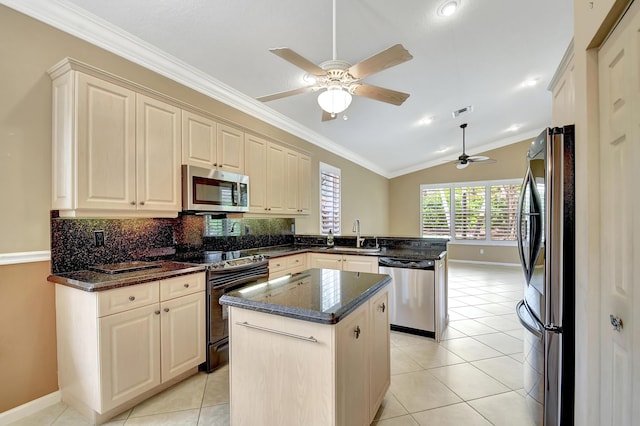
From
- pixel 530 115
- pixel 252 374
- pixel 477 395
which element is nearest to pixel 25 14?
pixel 252 374

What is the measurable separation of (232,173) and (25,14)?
1761mm

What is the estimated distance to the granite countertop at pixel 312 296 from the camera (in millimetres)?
1303

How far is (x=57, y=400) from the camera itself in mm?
2041

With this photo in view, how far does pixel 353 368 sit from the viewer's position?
1448 millimetres

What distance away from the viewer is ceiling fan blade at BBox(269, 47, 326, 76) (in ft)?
5.46

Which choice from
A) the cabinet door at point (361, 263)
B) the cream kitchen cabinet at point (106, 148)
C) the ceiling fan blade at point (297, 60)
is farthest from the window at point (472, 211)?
the cream kitchen cabinet at point (106, 148)

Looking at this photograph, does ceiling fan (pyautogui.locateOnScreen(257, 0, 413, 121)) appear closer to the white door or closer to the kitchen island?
the white door

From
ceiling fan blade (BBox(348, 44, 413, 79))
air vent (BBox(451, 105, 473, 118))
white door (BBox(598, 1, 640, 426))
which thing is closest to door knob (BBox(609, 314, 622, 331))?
white door (BBox(598, 1, 640, 426))

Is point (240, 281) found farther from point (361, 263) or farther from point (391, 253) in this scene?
point (391, 253)

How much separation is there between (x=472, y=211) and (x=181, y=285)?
8.13 metres

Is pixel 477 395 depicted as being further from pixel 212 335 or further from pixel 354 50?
pixel 354 50

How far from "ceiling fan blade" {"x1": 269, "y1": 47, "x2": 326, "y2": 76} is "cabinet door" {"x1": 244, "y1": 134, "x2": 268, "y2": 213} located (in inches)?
63.9

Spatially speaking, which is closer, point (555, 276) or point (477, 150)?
point (555, 276)

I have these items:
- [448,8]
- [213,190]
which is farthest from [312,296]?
[448,8]
